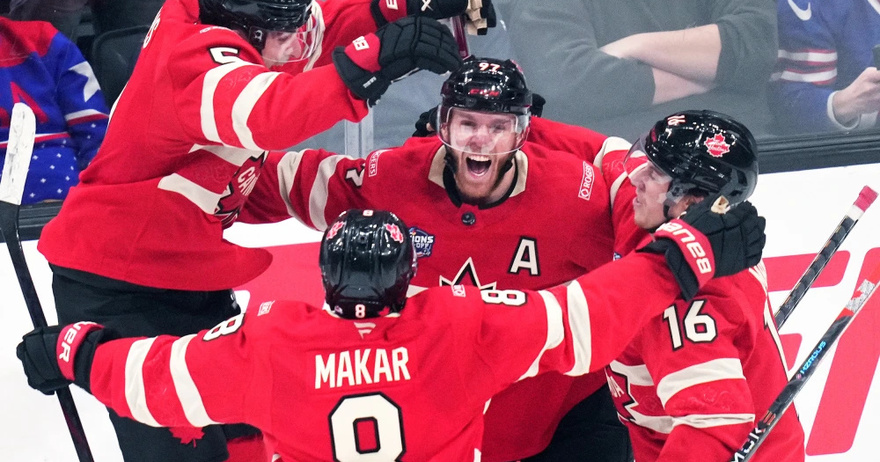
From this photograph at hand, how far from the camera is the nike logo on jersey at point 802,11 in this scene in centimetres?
328

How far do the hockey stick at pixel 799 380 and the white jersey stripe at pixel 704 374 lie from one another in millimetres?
107

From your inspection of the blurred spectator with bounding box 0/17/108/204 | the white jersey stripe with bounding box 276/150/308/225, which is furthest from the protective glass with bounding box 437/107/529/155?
the blurred spectator with bounding box 0/17/108/204

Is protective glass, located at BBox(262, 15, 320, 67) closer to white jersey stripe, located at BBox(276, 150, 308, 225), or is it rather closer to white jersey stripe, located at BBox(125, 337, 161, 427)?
white jersey stripe, located at BBox(276, 150, 308, 225)

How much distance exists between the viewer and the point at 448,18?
7.79 ft

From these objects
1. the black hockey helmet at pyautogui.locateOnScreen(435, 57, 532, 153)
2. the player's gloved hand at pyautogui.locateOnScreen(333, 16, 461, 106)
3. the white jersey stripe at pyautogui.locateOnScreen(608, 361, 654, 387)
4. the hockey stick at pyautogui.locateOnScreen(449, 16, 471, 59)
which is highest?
the player's gloved hand at pyautogui.locateOnScreen(333, 16, 461, 106)

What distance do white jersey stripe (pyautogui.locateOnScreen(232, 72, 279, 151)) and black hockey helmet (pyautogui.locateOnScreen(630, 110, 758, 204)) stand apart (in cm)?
77

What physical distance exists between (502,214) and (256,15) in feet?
2.20

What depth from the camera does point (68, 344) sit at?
2.03 m

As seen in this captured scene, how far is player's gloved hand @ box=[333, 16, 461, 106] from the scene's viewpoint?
1969 mm

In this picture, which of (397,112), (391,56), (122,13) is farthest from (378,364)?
(122,13)

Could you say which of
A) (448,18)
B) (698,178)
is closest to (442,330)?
(698,178)

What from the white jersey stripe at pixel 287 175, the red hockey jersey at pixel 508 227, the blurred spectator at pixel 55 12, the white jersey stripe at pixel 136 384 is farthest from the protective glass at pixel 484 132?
the blurred spectator at pixel 55 12

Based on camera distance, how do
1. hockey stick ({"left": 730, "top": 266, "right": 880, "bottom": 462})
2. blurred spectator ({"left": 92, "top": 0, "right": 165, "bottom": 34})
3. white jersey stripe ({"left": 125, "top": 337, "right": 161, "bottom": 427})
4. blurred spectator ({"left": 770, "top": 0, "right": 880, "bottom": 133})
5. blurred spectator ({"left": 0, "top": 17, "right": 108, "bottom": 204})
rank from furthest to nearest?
blurred spectator ({"left": 770, "top": 0, "right": 880, "bottom": 133})
blurred spectator ({"left": 92, "top": 0, "right": 165, "bottom": 34})
blurred spectator ({"left": 0, "top": 17, "right": 108, "bottom": 204})
hockey stick ({"left": 730, "top": 266, "right": 880, "bottom": 462})
white jersey stripe ({"left": 125, "top": 337, "right": 161, "bottom": 427})

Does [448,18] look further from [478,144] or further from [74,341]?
[74,341]
